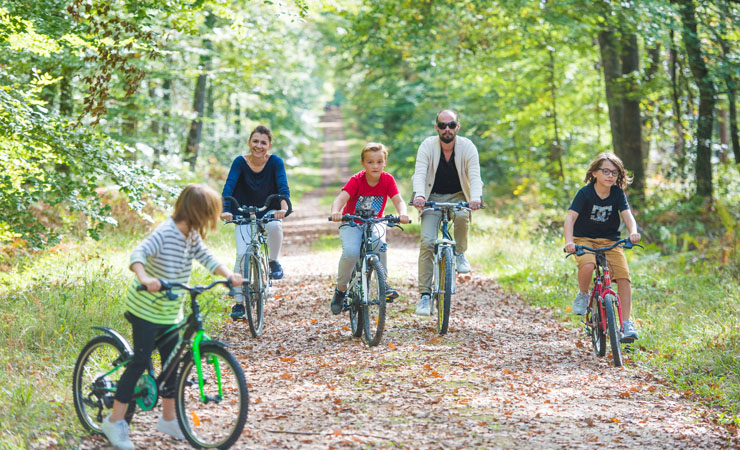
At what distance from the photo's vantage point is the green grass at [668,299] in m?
6.81

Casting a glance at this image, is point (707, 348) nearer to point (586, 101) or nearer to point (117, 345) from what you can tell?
point (117, 345)

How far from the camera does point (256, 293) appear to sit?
790cm

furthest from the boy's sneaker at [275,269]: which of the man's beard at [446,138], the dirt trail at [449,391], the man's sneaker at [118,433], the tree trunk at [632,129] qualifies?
the tree trunk at [632,129]

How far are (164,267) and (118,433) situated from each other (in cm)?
108

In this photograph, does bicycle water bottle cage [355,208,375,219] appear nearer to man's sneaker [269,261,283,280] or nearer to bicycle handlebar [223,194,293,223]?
bicycle handlebar [223,194,293,223]

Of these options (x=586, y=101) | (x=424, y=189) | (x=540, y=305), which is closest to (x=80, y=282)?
(x=424, y=189)

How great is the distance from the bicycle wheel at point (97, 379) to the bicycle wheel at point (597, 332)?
15.5 ft

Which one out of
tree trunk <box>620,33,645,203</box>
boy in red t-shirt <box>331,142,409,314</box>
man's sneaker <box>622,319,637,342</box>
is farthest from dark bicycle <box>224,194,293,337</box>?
tree trunk <box>620,33,645,203</box>

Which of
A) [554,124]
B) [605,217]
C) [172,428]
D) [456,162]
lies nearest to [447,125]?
[456,162]

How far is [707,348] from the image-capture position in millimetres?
7465

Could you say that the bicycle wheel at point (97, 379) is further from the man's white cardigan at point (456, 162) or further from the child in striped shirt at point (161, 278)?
the man's white cardigan at point (456, 162)

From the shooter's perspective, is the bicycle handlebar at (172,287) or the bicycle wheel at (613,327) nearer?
the bicycle handlebar at (172,287)

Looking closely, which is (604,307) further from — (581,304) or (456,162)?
(456,162)

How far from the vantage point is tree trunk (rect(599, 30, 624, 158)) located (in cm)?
1631
